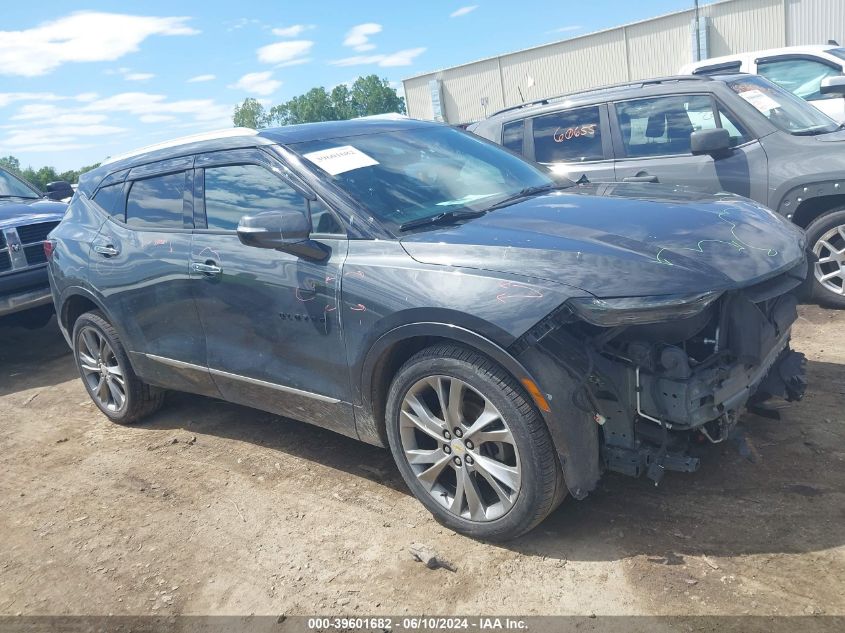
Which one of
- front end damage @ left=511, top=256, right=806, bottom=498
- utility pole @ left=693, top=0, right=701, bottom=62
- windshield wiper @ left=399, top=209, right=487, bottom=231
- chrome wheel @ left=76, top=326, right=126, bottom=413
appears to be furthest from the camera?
utility pole @ left=693, top=0, right=701, bottom=62

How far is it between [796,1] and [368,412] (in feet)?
125

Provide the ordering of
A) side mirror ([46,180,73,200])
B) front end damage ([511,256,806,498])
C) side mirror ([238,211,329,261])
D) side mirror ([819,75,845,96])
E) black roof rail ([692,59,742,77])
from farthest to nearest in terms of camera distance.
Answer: side mirror ([46,180,73,200]) < black roof rail ([692,59,742,77]) < side mirror ([819,75,845,96]) < side mirror ([238,211,329,261]) < front end damage ([511,256,806,498])

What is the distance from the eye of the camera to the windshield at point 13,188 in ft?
27.3

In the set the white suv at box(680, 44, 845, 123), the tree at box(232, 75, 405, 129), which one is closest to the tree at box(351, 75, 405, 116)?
the tree at box(232, 75, 405, 129)

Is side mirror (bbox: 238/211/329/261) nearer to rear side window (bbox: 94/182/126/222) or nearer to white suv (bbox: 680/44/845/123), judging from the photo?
rear side window (bbox: 94/182/126/222)

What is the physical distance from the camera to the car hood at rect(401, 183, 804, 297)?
2715mm

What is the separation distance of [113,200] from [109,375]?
123 centimetres

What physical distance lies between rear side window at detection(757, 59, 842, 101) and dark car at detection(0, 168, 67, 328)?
8663 mm

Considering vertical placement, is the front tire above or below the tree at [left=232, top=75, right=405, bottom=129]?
below

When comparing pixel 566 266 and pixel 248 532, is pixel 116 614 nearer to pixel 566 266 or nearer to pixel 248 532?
pixel 248 532

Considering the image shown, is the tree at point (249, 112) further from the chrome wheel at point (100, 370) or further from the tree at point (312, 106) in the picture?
the chrome wheel at point (100, 370)

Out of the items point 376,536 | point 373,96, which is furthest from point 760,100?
point 373,96

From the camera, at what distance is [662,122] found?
6.33m

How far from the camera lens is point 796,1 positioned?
33.5m
